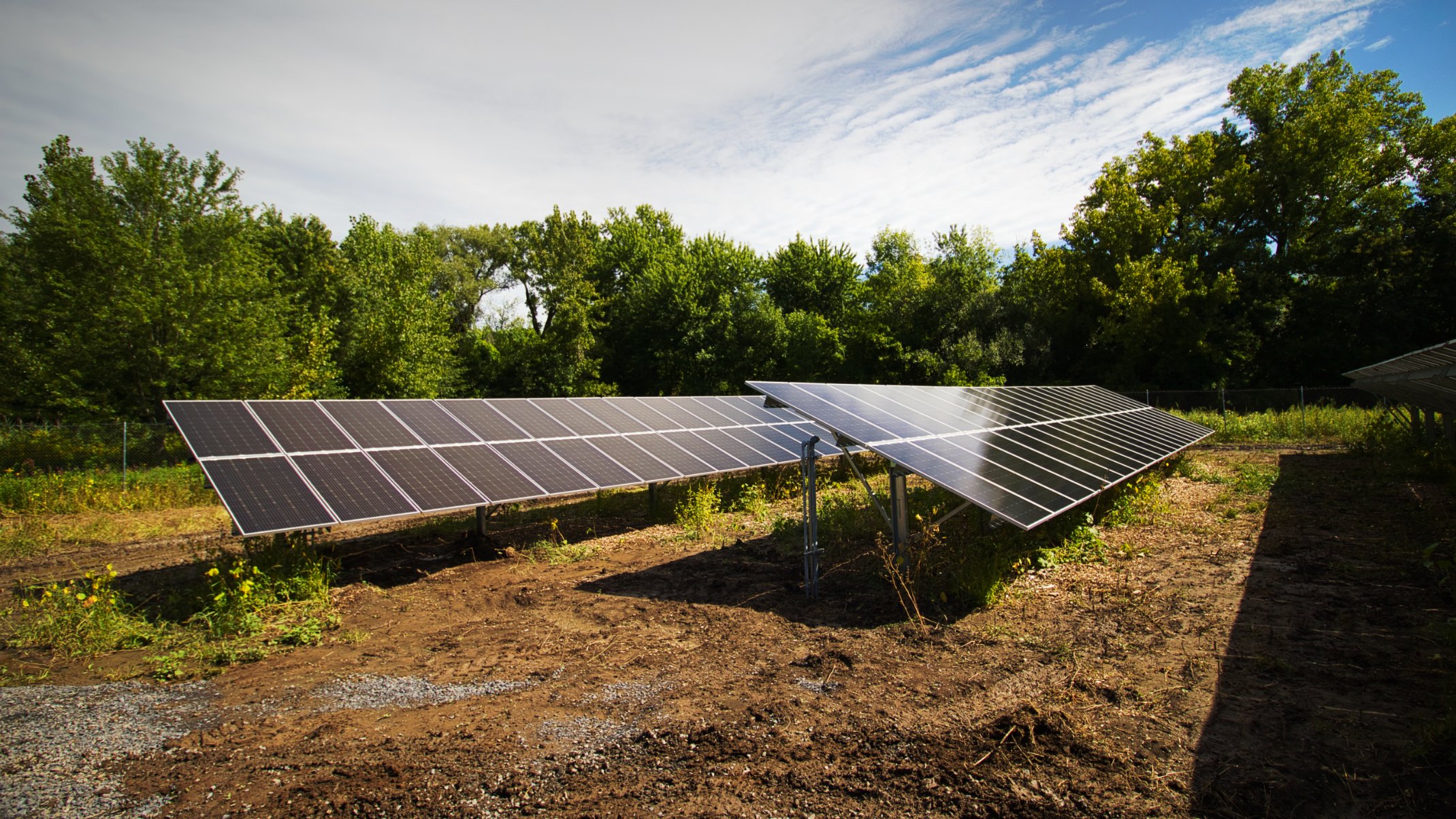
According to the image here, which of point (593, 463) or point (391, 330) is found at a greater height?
point (391, 330)

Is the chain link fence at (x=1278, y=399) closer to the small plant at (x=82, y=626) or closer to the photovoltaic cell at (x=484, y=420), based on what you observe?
the photovoltaic cell at (x=484, y=420)

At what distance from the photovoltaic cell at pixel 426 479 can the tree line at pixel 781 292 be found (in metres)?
16.6

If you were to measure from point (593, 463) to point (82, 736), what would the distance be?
690cm

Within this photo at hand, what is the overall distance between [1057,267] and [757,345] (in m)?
15.9

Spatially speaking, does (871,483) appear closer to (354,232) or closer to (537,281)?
(537,281)

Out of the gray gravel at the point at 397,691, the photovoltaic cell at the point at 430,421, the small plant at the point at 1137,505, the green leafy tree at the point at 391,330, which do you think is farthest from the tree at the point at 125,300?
the small plant at the point at 1137,505

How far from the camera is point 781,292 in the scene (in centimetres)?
4119

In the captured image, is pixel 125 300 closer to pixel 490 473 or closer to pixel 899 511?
pixel 490 473

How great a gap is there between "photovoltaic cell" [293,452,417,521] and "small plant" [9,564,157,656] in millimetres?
2048

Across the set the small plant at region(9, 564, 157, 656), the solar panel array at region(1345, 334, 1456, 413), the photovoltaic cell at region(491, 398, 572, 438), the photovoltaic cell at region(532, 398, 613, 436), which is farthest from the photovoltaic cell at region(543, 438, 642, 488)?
the solar panel array at region(1345, 334, 1456, 413)

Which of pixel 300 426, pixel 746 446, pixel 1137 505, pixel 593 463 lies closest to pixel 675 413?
pixel 746 446

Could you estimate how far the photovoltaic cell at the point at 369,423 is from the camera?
10000 mm

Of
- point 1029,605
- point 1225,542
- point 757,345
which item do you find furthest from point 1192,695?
point 757,345

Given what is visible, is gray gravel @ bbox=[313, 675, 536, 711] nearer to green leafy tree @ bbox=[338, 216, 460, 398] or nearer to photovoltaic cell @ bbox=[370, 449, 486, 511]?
photovoltaic cell @ bbox=[370, 449, 486, 511]
